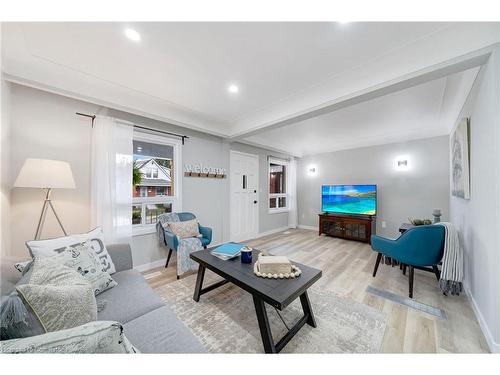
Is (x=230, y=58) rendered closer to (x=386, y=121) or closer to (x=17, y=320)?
(x=17, y=320)

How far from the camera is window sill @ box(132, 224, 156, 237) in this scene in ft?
8.63

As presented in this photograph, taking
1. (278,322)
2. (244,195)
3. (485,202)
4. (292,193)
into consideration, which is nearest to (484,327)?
(485,202)

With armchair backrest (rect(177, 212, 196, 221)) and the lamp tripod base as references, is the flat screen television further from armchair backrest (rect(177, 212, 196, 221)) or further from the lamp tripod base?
the lamp tripod base

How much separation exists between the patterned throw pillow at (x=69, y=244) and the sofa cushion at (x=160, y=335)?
61 cm

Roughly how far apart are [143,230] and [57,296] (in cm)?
201

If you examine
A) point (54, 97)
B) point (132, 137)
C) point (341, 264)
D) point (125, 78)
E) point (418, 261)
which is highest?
point (125, 78)

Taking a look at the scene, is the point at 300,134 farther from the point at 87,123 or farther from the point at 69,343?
the point at 69,343

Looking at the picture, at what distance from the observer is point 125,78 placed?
2.00m

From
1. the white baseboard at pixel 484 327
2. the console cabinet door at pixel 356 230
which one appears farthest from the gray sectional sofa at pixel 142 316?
the console cabinet door at pixel 356 230

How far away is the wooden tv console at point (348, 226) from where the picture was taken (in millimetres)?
3930

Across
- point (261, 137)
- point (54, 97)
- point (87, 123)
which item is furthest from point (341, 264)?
point (54, 97)

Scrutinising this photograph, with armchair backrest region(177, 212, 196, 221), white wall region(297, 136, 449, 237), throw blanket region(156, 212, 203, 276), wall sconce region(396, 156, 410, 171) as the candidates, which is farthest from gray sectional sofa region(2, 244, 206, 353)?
wall sconce region(396, 156, 410, 171)
